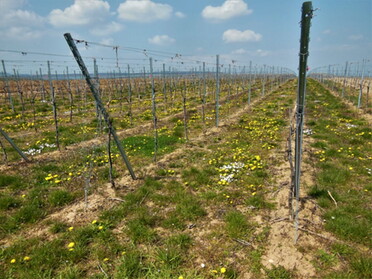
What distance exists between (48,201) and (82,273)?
2740mm

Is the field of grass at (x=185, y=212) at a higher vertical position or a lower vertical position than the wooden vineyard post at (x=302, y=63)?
lower

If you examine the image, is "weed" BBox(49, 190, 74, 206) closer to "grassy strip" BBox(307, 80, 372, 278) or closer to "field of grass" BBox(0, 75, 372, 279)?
"field of grass" BBox(0, 75, 372, 279)

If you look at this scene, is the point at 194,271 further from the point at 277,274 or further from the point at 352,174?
the point at 352,174

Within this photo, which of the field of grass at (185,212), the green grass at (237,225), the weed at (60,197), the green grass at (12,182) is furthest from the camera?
the green grass at (12,182)

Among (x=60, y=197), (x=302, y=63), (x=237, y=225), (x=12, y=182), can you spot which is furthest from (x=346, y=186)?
(x=12, y=182)

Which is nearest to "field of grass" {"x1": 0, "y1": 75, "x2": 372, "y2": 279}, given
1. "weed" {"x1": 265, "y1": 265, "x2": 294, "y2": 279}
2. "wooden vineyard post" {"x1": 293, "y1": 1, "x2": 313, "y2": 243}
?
"weed" {"x1": 265, "y1": 265, "x2": 294, "y2": 279}

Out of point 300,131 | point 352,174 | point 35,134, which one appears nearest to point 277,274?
point 300,131

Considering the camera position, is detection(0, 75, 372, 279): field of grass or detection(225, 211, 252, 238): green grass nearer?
detection(0, 75, 372, 279): field of grass

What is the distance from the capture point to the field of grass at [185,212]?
3.74m

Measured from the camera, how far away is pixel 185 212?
16.7ft

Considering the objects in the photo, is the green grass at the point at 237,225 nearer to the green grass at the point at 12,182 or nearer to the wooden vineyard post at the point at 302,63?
the wooden vineyard post at the point at 302,63

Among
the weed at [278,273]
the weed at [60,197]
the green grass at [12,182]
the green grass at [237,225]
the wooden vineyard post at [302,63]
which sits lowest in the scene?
the weed at [278,273]

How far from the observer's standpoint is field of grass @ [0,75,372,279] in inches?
147

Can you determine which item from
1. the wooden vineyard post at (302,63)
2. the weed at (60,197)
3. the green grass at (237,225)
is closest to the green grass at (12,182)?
the weed at (60,197)
